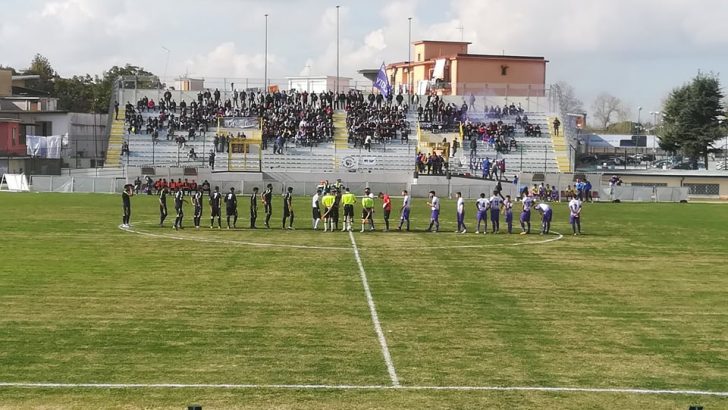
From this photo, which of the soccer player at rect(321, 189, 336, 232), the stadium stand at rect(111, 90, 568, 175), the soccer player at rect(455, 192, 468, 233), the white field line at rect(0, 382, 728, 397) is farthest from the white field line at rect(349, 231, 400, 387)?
the stadium stand at rect(111, 90, 568, 175)

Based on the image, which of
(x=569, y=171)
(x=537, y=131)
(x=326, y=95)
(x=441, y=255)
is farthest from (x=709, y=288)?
(x=326, y=95)

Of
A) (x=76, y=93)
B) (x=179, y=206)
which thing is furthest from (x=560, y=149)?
(x=76, y=93)

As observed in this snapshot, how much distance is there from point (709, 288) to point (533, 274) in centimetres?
429

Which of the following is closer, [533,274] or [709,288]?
[709,288]

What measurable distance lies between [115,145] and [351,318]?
57.6m

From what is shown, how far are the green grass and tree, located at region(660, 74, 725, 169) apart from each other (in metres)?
59.3

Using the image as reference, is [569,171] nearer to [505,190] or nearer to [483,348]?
[505,190]

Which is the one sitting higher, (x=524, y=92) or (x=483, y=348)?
(x=524, y=92)

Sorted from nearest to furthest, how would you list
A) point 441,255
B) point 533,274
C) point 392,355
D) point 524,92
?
point 392,355, point 533,274, point 441,255, point 524,92

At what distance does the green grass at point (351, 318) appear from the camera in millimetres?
14578

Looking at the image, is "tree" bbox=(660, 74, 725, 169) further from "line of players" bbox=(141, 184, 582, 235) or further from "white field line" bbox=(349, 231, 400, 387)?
"white field line" bbox=(349, 231, 400, 387)

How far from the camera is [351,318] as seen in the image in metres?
19.6

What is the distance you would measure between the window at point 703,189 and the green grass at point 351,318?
136 ft

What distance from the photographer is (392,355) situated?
16.4m
